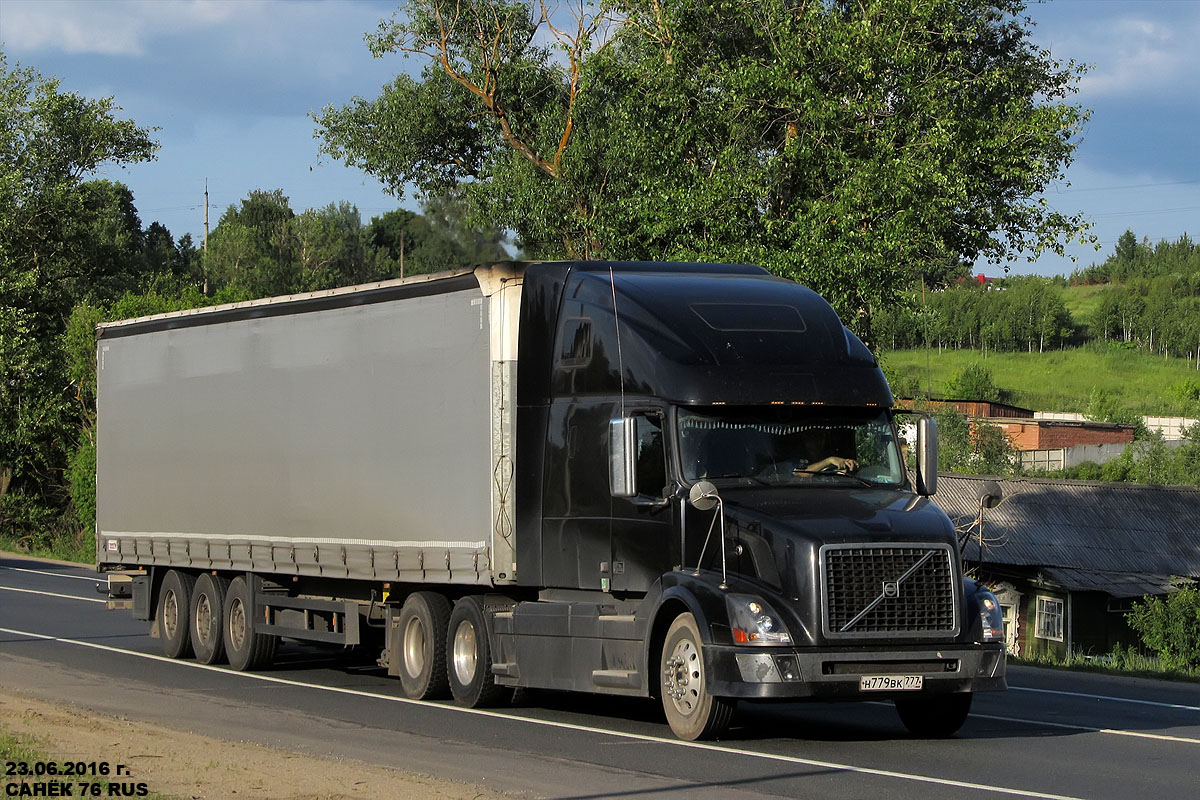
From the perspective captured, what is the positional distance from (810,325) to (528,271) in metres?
2.70

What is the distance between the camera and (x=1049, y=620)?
44.1 meters

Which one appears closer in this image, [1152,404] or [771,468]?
[771,468]

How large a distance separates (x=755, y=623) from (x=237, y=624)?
31.1 feet

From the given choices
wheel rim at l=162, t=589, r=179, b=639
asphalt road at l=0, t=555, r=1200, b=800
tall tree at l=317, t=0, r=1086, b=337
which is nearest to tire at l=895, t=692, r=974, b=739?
asphalt road at l=0, t=555, r=1200, b=800

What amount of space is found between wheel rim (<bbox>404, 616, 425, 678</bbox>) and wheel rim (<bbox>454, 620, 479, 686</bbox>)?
0.62 m

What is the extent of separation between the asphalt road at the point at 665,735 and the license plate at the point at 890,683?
495mm

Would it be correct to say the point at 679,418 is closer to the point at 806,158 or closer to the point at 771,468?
the point at 771,468

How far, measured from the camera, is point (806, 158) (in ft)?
101

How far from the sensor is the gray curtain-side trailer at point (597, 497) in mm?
11711

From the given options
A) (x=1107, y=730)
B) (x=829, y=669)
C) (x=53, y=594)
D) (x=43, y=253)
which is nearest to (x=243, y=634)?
(x=829, y=669)

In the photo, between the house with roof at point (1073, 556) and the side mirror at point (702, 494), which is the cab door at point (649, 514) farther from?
the house with roof at point (1073, 556)

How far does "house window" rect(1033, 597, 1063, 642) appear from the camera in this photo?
43.6 m

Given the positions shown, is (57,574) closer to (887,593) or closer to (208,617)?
(208,617)

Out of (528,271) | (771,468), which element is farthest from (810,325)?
(528,271)
